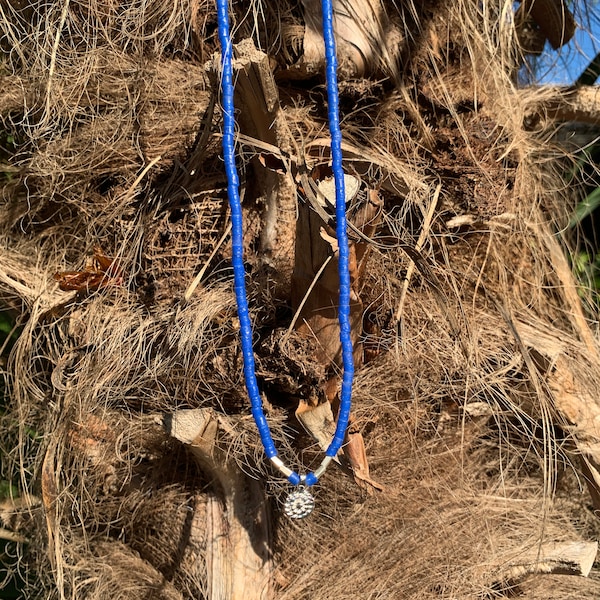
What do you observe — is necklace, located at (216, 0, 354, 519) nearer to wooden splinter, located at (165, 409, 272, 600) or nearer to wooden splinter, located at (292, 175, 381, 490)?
wooden splinter, located at (292, 175, 381, 490)

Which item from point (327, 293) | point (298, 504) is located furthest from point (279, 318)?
point (298, 504)

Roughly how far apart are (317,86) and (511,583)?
3.00ft

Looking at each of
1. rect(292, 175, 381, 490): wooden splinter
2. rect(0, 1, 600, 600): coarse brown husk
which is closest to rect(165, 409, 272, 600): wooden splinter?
rect(0, 1, 600, 600): coarse brown husk

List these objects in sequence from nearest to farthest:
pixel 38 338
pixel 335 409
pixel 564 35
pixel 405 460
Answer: pixel 335 409 < pixel 405 460 < pixel 38 338 < pixel 564 35

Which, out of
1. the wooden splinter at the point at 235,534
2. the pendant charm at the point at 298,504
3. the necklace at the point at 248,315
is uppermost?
the necklace at the point at 248,315

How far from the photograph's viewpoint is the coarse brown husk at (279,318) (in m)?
1.17

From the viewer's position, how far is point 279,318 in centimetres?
115

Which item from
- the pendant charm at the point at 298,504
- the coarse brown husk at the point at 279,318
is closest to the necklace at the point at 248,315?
the pendant charm at the point at 298,504

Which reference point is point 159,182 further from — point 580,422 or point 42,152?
point 580,422

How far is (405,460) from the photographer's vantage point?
1247mm

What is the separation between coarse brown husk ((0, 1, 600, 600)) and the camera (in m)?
1.17

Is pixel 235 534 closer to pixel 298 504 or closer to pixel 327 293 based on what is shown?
pixel 298 504

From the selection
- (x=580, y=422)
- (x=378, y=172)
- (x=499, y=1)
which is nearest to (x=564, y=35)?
(x=499, y=1)

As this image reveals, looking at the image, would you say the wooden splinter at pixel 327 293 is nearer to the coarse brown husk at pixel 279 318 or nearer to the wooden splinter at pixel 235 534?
the coarse brown husk at pixel 279 318
